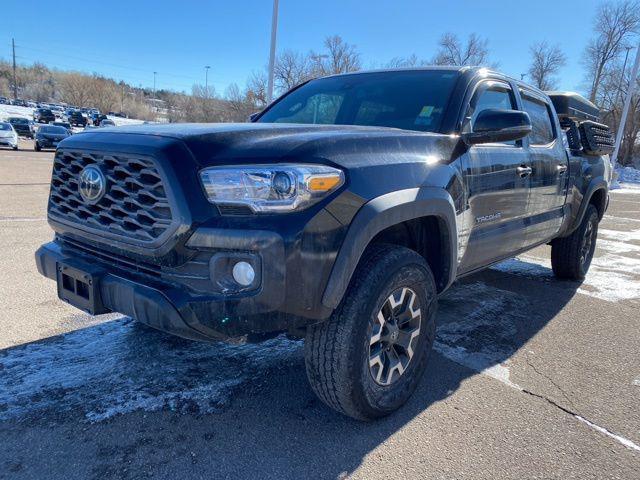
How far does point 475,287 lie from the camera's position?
5.11m

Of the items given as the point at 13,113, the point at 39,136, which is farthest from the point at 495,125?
the point at 13,113

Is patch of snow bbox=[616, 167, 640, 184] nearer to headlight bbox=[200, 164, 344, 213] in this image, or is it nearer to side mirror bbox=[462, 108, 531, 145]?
side mirror bbox=[462, 108, 531, 145]

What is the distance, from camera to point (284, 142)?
2107 mm

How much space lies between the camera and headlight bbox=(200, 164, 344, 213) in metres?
1.95

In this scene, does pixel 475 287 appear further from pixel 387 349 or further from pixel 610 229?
pixel 610 229

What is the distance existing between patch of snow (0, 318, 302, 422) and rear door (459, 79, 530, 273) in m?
1.43

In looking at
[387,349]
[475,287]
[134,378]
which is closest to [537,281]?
[475,287]

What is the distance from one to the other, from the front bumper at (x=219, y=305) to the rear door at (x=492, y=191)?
147cm

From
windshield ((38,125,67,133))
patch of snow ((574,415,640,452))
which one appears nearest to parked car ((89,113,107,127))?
windshield ((38,125,67,133))

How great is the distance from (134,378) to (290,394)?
0.92 meters

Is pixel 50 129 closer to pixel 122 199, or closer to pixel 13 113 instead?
pixel 122 199

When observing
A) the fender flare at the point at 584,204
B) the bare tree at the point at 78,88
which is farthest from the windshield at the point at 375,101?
the bare tree at the point at 78,88

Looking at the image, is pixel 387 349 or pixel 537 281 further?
pixel 537 281

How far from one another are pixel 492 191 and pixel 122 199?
232 cm
